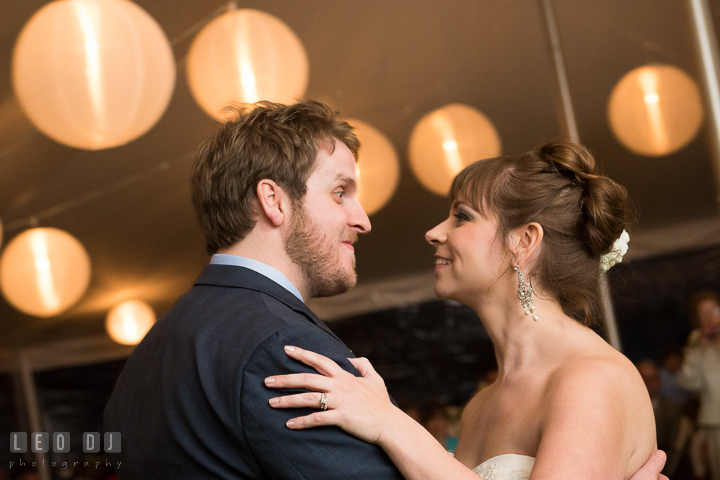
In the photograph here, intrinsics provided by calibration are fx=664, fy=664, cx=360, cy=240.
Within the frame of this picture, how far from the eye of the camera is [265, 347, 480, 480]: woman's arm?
106 centimetres

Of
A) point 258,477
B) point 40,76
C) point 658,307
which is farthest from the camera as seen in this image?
point 658,307

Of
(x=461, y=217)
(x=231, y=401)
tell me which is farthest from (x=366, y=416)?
(x=461, y=217)

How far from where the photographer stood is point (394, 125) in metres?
5.25

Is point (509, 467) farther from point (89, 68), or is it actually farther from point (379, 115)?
point (379, 115)

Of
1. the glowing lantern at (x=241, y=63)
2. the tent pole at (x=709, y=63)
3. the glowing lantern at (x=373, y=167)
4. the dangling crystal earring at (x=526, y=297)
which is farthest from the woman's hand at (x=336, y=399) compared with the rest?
the glowing lantern at (x=373, y=167)

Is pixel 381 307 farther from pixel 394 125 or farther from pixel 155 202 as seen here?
pixel 155 202

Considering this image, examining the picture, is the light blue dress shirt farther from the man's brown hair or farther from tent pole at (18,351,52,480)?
tent pole at (18,351,52,480)

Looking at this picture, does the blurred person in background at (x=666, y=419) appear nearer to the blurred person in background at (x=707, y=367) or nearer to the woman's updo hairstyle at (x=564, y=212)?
the blurred person in background at (x=707, y=367)

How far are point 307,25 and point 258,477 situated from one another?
11.2 ft

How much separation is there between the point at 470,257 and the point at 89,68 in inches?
51.1

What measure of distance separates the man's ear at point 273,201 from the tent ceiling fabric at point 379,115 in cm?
233

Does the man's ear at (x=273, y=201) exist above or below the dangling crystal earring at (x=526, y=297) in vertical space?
above

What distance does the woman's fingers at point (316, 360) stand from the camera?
1080 mm

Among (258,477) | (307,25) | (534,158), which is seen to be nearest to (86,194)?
(307,25)
